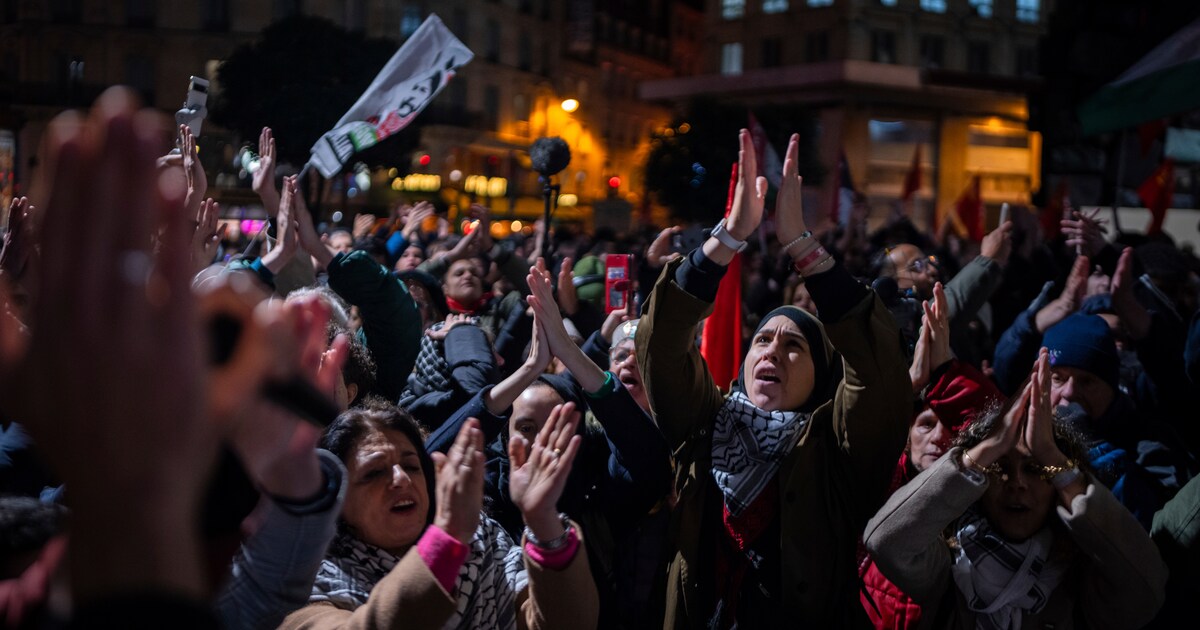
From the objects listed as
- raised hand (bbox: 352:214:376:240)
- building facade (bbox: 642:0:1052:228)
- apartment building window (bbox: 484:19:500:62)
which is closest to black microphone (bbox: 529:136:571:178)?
raised hand (bbox: 352:214:376:240)

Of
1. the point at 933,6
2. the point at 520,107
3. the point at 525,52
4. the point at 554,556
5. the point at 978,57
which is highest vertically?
the point at 933,6

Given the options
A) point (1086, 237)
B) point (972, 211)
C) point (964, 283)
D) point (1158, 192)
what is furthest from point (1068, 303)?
point (972, 211)

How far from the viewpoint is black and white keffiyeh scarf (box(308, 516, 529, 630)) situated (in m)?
2.40

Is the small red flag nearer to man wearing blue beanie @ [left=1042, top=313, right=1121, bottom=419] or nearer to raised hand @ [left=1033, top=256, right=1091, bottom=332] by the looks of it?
man wearing blue beanie @ [left=1042, top=313, right=1121, bottom=419]

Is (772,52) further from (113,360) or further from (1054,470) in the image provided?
(113,360)

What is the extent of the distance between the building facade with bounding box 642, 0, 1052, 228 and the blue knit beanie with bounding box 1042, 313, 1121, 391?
129ft

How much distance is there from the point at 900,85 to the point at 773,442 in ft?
148

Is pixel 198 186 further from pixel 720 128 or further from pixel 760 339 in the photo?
pixel 720 128

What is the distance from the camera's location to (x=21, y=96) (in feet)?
28.2

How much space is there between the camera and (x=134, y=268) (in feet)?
3.01

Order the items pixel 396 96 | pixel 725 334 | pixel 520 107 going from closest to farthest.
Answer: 1. pixel 725 334
2. pixel 396 96
3. pixel 520 107

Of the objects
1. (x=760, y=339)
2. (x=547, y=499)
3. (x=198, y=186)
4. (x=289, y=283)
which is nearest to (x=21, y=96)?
(x=289, y=283)

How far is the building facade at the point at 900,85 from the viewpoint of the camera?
46094 millimetres

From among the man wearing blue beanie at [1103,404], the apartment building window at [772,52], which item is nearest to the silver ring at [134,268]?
the man wearing blue beanie at [1103,404]
